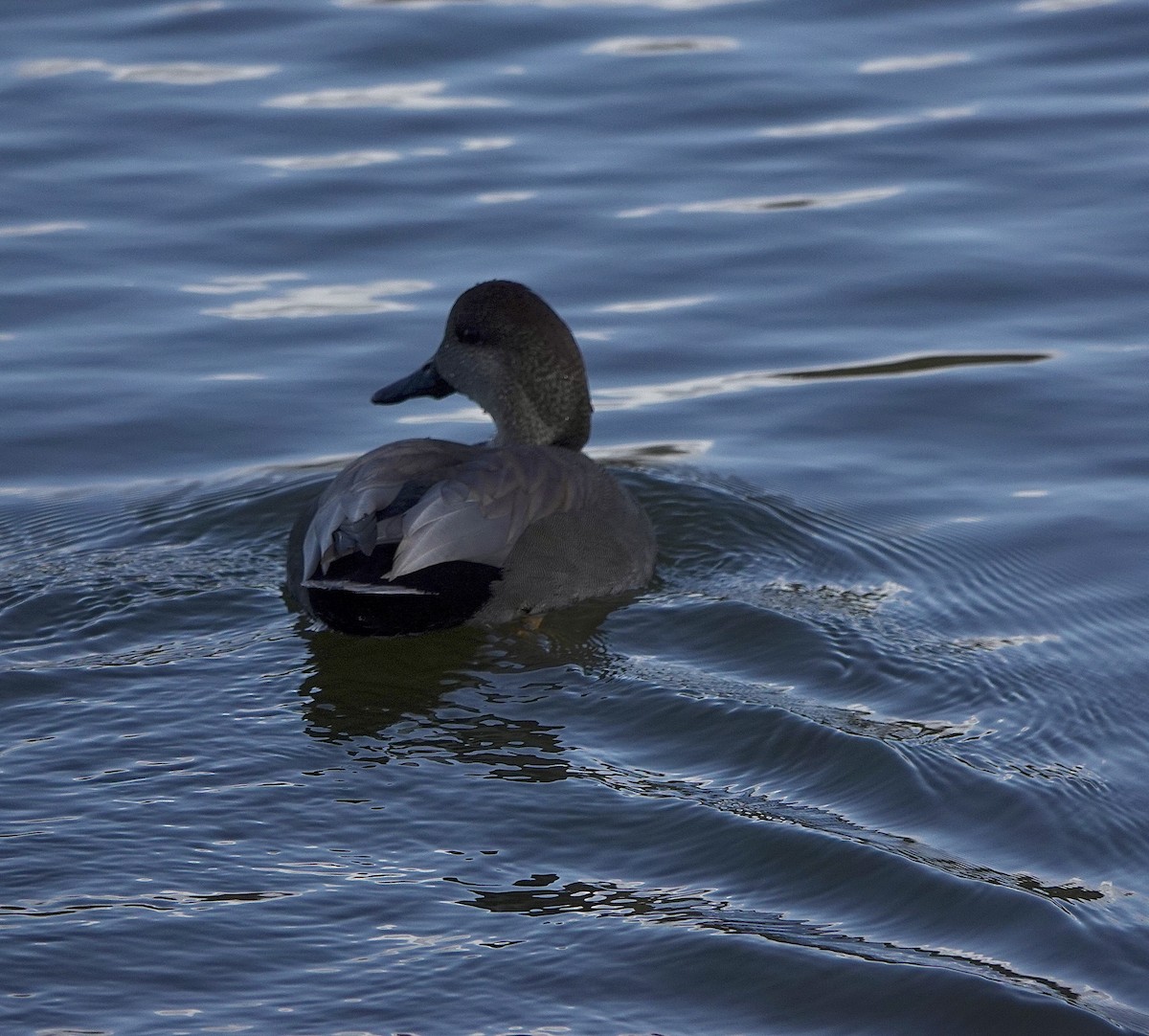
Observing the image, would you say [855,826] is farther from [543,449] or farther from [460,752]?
[543,449]

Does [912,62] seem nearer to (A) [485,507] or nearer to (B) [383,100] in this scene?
(B) [383,100]

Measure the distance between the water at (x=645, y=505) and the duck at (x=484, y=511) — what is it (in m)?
0.18

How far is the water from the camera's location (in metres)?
4.50

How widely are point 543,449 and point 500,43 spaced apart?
7790 mm

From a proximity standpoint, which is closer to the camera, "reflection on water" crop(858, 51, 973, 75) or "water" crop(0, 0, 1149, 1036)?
"water" crop(0, 0, 1149, 1036)

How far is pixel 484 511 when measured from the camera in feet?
21.2

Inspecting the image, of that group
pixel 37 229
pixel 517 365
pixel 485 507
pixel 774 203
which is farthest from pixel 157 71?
pixel 485 507

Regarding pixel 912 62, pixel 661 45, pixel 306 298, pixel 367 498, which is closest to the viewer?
pixel 367 498

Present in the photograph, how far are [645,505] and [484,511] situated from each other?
5.14 feet

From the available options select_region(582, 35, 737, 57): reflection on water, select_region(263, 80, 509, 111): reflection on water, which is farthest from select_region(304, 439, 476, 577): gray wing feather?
select_region(582, 35, 737, 57): reflection on water

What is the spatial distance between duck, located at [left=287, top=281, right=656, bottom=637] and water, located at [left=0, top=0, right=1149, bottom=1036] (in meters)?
0.18

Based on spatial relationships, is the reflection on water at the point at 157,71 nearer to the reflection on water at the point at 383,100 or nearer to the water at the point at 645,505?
the water at the point at 645,505

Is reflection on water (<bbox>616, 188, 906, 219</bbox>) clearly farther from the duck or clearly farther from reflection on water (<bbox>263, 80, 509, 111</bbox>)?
the duck

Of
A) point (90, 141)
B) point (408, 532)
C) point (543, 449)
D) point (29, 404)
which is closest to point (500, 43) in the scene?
point (90, 141)
